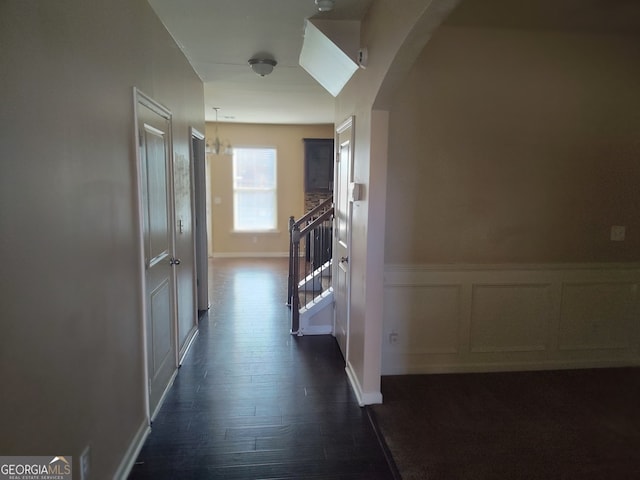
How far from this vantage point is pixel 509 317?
10.9ft

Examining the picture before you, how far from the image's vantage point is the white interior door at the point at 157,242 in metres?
2.46

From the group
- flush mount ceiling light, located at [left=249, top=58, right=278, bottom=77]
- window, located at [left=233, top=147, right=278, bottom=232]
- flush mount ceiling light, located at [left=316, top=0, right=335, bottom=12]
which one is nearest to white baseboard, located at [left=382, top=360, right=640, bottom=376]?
flush mount ceiling light, located at [left=316, top=0, right=335, bottom=12]

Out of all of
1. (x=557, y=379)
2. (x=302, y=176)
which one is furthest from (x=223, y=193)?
(x=557, y=379)

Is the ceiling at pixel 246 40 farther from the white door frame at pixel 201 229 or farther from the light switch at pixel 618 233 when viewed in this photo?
the light switch at pixel 618 233

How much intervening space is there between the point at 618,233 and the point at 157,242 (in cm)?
351

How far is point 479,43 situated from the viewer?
3.00 meters

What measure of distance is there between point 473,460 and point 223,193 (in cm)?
683

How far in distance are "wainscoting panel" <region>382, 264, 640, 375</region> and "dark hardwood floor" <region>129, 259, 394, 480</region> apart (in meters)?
0.67

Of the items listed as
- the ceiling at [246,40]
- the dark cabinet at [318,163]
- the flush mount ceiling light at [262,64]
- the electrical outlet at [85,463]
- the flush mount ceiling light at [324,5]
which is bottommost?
the electrical outlet at [85,463]

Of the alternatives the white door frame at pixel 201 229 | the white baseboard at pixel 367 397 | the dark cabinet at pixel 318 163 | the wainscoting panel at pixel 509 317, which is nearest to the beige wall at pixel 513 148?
the wainscoting panel at pixel 509 317

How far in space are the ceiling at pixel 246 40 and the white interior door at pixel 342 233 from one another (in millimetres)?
782

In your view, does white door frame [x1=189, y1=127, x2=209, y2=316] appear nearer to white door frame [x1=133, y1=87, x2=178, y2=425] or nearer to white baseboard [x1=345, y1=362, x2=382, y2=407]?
white door frame [x1=133, y1=87, x2=178, y2=425]

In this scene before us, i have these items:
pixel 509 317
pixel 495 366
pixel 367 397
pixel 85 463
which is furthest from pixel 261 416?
pixel 509 317

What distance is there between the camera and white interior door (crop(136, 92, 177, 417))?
2.46 meters
